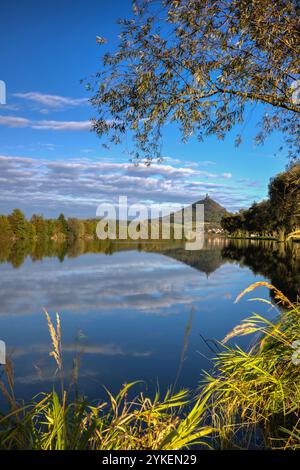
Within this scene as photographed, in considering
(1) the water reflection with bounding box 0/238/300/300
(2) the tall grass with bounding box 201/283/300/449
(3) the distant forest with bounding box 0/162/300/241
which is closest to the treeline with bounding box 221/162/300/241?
(3) the distant forest with bounding box 0/162/300/241

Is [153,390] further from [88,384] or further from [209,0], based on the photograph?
[209,0]

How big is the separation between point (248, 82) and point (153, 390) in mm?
6269

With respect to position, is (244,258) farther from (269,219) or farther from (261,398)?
(261,398)

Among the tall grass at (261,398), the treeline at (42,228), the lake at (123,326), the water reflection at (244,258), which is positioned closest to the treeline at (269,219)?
the water reflection at (244,258)

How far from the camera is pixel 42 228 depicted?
139125 mm

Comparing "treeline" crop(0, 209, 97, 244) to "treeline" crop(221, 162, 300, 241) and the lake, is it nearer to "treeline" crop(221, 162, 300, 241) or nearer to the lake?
"treeline" crop(221, 162, 300, 241)

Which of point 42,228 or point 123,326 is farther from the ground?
point 42,228

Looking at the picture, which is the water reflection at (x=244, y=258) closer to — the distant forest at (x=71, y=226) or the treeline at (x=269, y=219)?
the treeline at (x=269, y=219)

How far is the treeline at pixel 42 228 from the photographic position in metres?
121

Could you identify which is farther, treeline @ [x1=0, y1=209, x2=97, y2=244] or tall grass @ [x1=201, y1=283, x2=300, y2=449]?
treeline @ [x1=0, y1=209, x2=97, y2=244]

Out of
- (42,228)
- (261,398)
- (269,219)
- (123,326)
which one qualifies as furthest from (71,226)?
(261,398)

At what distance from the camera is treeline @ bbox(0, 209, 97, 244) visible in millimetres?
120894

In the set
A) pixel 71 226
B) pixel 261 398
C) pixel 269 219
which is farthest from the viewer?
pixel 71 226
